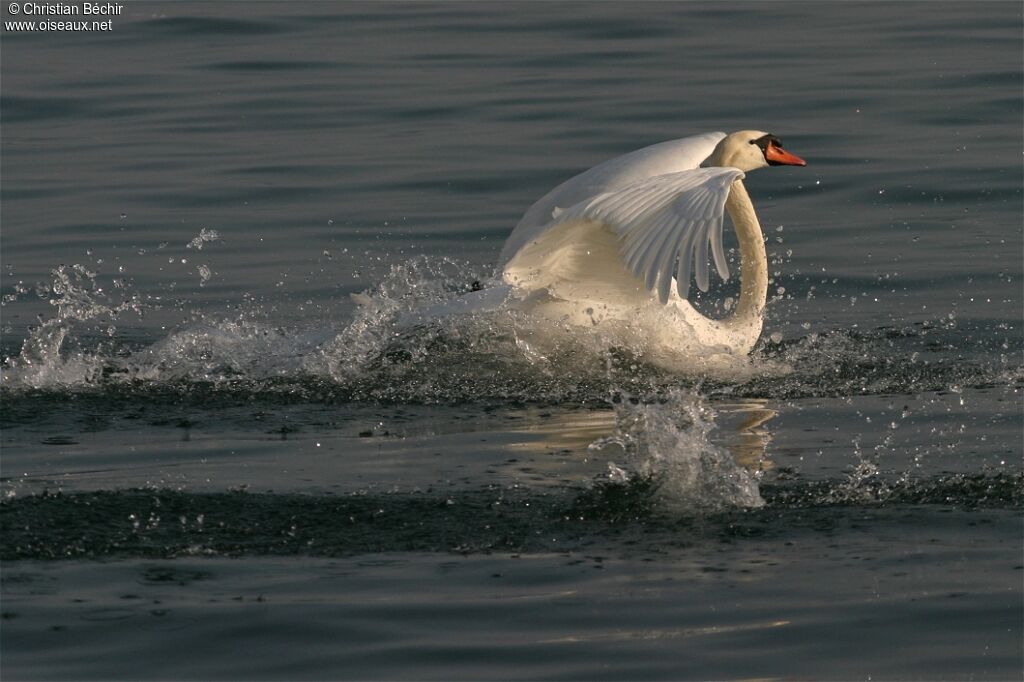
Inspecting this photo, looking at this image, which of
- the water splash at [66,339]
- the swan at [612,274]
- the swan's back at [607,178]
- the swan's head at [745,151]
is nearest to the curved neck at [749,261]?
the swan at [612,274]

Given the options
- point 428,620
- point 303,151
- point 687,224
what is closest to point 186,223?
point 303,151

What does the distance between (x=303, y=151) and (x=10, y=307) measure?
467 centimetres

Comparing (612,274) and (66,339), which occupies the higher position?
(612,274)

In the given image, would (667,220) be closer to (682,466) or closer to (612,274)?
(612,274)

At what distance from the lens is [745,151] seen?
8.72m

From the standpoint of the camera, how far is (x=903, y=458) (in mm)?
6406

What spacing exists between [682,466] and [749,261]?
2929 mm

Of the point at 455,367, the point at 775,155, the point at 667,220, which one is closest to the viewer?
the point at 667,220

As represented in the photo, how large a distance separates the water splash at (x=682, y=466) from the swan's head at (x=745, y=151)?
2.39 metres

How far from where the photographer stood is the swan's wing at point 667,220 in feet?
22.0

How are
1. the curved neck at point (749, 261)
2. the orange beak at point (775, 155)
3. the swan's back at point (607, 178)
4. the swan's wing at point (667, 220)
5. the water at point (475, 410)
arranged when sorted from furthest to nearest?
the orange beak at point (775, 155)
the curved neck at point (749, 261)
the swan's back at point (607, 178)
the swan's wing at point (667, 220)
the water at point (475, 410)

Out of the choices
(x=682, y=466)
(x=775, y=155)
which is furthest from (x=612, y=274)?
(x=682, y=466)

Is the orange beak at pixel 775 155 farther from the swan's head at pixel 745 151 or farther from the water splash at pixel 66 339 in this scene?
the water splash at pixel 66 339

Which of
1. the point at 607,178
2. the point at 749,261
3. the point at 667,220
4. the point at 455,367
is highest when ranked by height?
the point at 607,178
